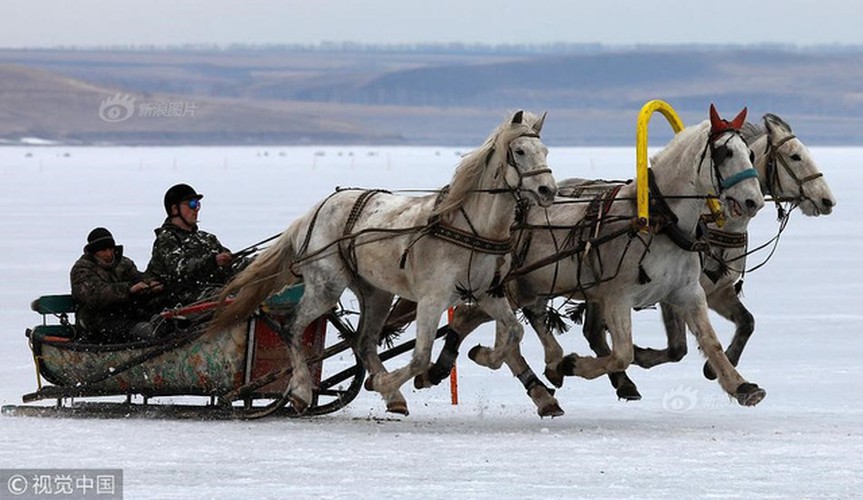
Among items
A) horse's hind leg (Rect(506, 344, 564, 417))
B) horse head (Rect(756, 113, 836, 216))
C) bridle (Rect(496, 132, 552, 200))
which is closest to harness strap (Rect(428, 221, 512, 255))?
bridle (Rect(496, 132, 552, 200))

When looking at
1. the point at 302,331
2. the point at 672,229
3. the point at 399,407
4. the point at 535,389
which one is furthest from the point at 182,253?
the point at 672,229

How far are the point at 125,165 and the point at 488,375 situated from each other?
49.8 m

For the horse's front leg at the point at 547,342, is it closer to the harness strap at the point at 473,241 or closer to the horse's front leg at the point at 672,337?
the horse's front leg at the point at 672,337

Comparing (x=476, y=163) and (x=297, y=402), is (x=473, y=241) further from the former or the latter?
(x=297, y=402)

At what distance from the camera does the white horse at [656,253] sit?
29.7 ft

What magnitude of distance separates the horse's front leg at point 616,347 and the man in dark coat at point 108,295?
7.33 ft

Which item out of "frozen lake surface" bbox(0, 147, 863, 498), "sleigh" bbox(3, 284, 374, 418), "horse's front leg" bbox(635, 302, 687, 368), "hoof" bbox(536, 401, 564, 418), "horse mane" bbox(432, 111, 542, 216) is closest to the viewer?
"frozen lake surface" bbox(0, 147, 863, 498)

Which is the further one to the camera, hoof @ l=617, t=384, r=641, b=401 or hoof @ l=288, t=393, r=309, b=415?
hoof @ l=617, t=384, r=641, b=401

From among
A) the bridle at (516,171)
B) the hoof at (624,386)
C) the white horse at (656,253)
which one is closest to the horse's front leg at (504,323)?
the white horse at (656,253)

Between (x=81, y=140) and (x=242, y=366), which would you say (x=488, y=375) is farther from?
(x=81, y=140)

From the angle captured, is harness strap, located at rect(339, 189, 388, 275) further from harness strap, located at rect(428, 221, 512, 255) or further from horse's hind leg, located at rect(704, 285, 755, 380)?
horse's hind leg, located at rect(704, 285, 755, 380)

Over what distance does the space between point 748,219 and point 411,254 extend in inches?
74.0

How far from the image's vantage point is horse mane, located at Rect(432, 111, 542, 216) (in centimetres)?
884

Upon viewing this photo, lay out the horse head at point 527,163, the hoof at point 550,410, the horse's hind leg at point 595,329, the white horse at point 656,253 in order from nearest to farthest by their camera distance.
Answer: the horse head at point 527,163 → the white horse at point 656,253 → the hoof at point 550,410 → the horse's hind leg at point 595,329
